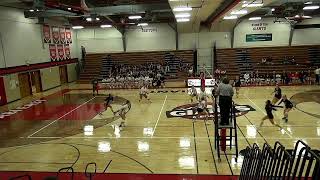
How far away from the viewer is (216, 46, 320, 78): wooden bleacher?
30234 mm

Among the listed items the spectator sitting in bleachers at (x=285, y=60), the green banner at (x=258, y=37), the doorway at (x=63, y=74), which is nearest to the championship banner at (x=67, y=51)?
the doorway at (x=63, y=74)

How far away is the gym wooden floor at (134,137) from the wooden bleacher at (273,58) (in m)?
9.55

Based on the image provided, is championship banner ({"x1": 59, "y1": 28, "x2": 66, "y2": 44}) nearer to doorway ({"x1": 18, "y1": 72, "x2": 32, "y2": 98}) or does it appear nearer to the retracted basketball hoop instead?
doorway ({"x1": 18, "y1": 72, "x2": 32, "y2": 98})

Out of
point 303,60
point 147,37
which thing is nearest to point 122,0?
point 147,37

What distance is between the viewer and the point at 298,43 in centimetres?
3388

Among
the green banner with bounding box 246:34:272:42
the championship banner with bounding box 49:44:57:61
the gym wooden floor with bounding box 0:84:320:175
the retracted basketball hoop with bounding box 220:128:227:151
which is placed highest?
the green banner with bounding box 246:34:272:42

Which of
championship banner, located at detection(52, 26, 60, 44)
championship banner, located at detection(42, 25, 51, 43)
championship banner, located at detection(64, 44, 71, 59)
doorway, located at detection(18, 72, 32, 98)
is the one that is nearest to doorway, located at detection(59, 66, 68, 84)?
championship banner, located at detection(64, 44, 71, 59)

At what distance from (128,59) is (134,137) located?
70.3ft

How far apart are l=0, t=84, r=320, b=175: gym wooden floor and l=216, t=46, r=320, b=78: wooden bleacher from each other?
31.3 ft

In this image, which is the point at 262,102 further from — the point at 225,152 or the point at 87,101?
the point at 87,101

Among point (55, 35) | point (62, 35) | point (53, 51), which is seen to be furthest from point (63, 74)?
point (55, 35)

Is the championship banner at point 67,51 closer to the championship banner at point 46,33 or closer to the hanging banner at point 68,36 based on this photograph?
the hanging banner at point 68,36

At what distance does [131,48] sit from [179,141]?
2492cm

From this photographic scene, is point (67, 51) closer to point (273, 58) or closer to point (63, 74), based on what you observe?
point (63, 74)
